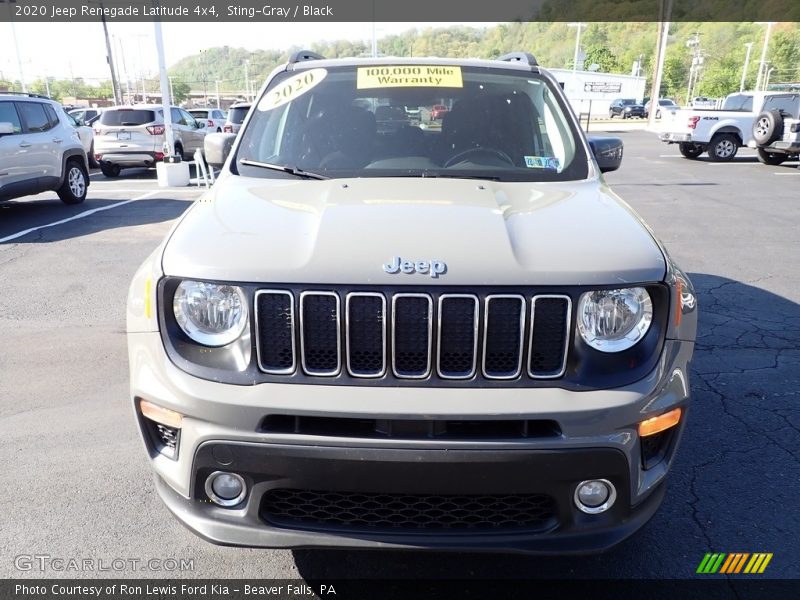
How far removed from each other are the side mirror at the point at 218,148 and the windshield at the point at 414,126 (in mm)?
199

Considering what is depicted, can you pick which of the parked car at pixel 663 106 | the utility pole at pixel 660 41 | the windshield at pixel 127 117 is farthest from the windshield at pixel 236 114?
the utility pole at pixel 660 41

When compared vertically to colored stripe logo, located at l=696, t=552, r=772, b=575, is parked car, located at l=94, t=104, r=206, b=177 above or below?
above

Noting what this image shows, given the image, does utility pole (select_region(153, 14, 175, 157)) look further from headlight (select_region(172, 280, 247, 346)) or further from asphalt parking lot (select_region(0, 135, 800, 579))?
headlight (select_region(172, 280, 247, 346))

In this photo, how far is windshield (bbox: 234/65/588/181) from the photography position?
10.2 ft

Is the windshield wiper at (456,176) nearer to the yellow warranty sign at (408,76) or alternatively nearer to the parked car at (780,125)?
the yellow warranty sign at (408,76)

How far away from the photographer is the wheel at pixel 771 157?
16.9m

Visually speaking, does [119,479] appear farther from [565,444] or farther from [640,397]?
[640,397]

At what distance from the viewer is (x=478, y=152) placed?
323 centimetres

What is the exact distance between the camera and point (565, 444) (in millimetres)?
1838

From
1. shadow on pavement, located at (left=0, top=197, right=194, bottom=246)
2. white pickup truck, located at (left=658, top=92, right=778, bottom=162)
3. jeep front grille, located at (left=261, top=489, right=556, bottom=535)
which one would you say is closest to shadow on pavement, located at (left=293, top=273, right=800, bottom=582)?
jeep front grille, located at (left=261, top=489, right=556, bottom=535)

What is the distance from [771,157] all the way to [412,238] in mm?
18620

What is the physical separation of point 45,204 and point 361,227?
1095 centimetres

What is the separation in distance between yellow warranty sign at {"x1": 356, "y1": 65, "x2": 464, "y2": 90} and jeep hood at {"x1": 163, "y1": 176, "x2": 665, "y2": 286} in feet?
3.51

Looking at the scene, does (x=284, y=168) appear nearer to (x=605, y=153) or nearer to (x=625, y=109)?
(x=605, y=153)
